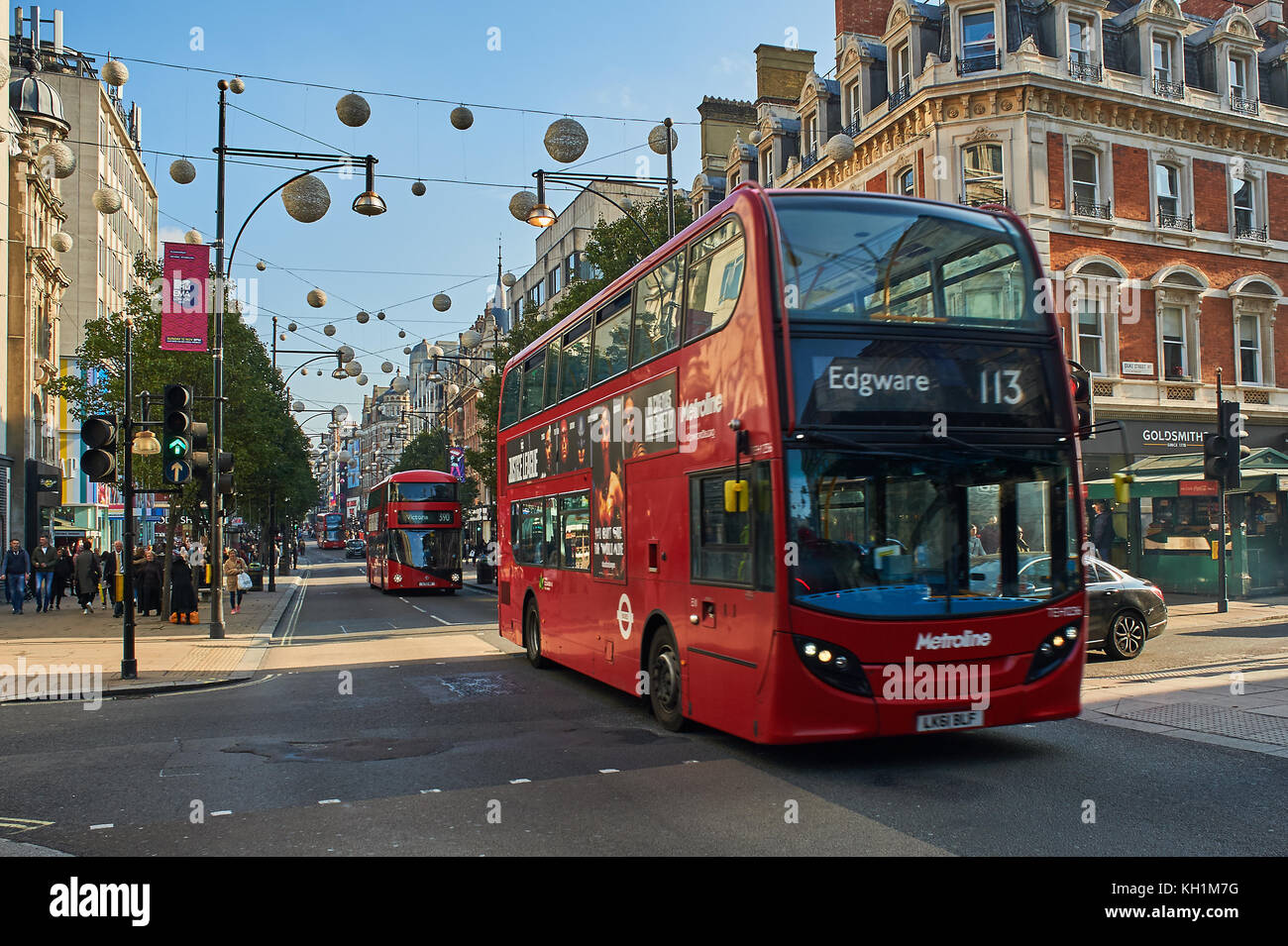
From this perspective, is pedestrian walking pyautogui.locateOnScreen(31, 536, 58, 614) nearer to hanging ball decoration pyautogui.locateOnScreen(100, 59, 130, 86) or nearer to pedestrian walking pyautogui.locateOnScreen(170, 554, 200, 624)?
pedestrian walking pyautogui.locateOnScreen(170, 554, 200, 624)

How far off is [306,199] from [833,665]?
12352 mm

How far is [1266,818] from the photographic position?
6309 mm

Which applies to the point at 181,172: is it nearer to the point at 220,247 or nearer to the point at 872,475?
the point at 220,247

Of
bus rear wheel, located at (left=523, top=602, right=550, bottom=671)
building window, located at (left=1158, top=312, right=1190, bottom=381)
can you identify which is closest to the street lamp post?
bus rear wheel, located at (left=523, top=602, right=550, bottom=671)

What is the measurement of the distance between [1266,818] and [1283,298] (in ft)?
92.9

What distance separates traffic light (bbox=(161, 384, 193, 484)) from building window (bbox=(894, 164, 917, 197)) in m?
18.6

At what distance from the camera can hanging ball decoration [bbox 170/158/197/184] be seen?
19.8m

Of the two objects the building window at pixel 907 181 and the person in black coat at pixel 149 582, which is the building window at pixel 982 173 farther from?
the person in black coat at pixel 149 582

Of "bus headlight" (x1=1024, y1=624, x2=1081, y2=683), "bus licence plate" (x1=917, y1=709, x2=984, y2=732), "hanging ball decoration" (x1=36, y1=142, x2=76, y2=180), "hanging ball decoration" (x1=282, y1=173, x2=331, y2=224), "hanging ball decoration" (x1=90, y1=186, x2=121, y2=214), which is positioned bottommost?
"bus licence plate" (x1=917, y1=709, x2=984, y2=732)

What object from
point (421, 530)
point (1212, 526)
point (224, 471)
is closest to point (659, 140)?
point (224, 471)

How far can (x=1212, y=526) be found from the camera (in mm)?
22891
